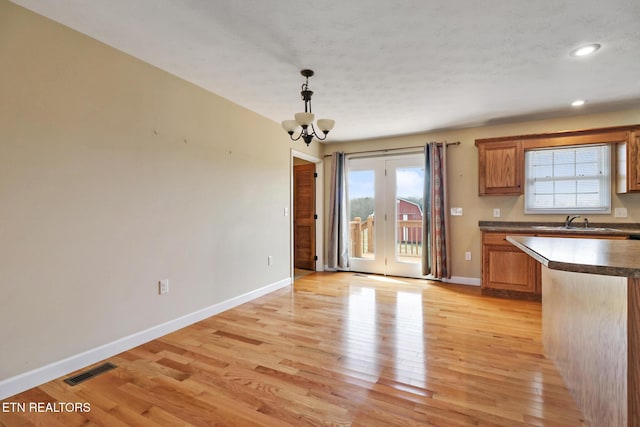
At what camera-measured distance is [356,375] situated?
208 cm

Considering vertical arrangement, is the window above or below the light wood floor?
above

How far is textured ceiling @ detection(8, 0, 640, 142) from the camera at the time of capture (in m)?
1.90

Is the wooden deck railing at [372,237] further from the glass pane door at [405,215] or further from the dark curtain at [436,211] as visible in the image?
the dark curtain at [436,211]

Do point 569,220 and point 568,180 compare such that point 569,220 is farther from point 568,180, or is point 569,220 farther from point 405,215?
point 405,215

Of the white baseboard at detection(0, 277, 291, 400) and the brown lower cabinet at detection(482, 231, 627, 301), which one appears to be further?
the brown lower cabinet at detection(482, 231, 627, 301)

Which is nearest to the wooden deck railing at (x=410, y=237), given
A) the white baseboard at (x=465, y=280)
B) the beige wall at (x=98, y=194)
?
the white baseboard at (x=465, y=280)

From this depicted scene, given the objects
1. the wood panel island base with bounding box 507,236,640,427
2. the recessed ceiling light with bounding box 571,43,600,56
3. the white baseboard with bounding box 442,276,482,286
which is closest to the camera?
the wood panel island base with bounding box 507,236,640,427

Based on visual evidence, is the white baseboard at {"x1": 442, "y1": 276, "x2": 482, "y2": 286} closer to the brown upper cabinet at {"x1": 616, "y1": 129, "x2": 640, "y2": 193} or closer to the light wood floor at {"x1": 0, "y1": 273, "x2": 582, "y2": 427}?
the light wood floor at {"x1": 0, "y1": 273, "x2": 582, "y2": 427}

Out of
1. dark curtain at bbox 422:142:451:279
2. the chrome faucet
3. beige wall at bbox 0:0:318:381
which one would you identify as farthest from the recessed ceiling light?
beige wall at bbox 0:0:318:381

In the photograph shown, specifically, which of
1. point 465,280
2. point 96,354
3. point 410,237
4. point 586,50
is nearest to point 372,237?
point 410,237

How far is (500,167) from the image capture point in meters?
4.16

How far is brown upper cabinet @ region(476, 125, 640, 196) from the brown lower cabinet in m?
0.71

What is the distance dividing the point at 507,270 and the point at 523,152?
1.58 meters

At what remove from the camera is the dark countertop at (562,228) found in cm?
346
